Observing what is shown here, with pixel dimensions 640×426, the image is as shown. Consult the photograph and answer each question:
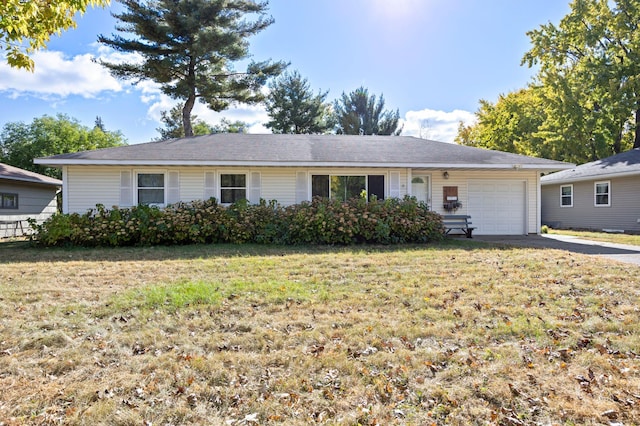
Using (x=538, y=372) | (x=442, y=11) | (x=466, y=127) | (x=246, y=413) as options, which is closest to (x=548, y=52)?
(x=466, y=127)

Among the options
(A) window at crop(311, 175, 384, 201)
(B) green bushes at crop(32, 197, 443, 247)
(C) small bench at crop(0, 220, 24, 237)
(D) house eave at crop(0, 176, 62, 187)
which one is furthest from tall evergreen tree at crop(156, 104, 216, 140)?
(A) window at crop(311, 175, 384, 201)

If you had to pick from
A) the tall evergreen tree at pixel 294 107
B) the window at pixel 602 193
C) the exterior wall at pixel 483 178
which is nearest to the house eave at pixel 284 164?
the exterior wall at pixel 483 178

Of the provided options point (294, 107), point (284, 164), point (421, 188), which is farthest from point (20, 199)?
point (294, 107)

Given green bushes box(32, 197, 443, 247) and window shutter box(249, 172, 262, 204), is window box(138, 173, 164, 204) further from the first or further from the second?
window shutter box(249, 172, 262, 204)

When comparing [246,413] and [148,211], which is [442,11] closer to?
[148,211]

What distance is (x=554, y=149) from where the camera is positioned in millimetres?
24172

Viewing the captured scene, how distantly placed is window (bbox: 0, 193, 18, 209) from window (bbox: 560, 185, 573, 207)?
23.6 metres

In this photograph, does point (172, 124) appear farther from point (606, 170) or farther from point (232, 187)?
point (606, 170)

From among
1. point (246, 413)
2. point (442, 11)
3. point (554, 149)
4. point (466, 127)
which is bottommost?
point (246, 413)

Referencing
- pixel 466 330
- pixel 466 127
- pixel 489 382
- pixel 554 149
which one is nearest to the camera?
pixel 489 382

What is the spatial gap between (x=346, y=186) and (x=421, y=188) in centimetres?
264

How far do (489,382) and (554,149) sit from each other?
25898 millimetres

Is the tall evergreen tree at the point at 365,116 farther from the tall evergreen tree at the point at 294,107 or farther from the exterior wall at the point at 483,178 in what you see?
the exterior wall at the point at 483,178

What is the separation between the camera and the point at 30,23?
200 inches
